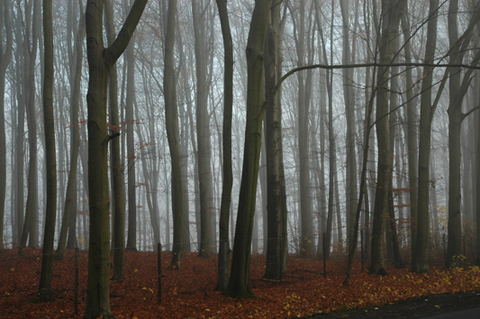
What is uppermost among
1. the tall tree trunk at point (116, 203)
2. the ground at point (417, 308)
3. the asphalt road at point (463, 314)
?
the tall tree trunk at point (116, 203)

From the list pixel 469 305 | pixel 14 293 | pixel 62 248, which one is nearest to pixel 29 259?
pixel 62 248

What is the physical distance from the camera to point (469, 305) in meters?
6.55

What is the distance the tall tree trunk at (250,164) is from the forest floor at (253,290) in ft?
1.49

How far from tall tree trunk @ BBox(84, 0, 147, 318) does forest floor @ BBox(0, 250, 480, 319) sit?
2.20 ft

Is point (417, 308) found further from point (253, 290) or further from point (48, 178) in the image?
point (48, 178)

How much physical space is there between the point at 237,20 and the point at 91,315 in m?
22.0

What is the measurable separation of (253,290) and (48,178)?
187 inches

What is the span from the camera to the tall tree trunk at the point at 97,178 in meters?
5.18

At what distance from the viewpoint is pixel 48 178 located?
703cm

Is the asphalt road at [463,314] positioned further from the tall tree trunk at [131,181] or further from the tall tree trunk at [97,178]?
the tall tree trunk at [131,181]

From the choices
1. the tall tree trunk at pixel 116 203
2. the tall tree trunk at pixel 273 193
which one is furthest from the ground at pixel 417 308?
the tall tree trunk at pixel 116 203

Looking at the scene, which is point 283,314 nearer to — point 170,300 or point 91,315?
point 170,300

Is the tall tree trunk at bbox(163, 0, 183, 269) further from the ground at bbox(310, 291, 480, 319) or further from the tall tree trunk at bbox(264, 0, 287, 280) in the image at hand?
the ground at bbox(310, 291, 480, 319)

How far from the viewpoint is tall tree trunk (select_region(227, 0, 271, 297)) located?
22.9 feet
